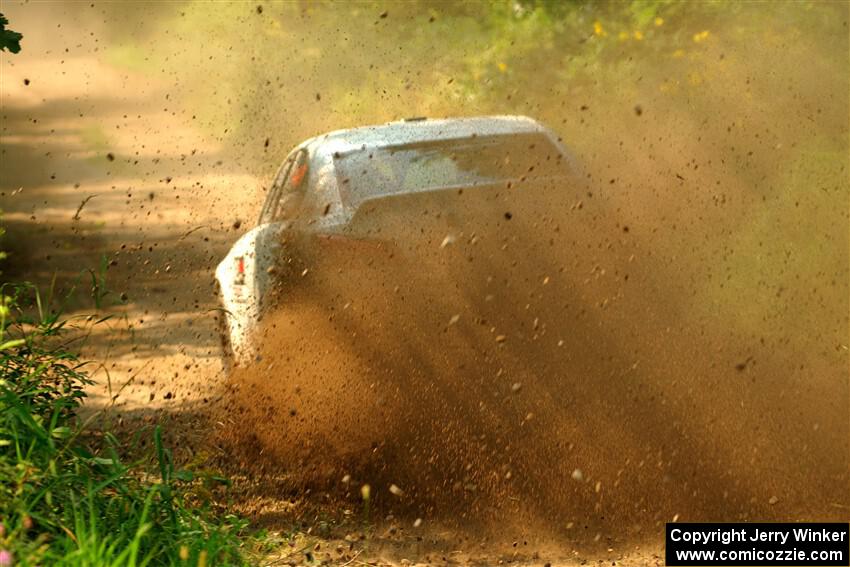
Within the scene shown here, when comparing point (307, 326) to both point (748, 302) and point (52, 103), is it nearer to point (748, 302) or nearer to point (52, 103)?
point (748, 302)

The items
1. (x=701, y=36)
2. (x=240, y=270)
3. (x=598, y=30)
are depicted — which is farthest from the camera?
(x=598, y=30)

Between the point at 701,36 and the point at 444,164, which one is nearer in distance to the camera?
the point at 444,164

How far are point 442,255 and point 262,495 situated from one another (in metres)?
1.62

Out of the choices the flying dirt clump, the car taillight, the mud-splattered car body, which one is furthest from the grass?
the car taillight

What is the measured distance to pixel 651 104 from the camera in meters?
11.7

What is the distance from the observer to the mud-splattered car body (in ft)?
22.5

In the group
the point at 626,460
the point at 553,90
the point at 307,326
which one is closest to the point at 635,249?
the point at 626,460

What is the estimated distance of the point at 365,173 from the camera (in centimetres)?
704

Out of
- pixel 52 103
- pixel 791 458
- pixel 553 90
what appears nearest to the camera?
pixel 791 458

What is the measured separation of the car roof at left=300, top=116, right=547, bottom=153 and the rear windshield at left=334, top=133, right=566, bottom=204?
0.06 meters

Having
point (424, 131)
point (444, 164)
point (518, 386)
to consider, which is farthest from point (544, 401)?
point (424, 131)

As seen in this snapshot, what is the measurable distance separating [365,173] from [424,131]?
47cm

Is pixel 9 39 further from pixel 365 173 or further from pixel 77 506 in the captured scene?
pixel 77 506

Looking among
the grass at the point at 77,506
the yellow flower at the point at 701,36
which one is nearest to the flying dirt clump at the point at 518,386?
the grass at the point at 77,506
